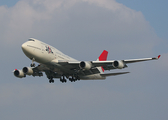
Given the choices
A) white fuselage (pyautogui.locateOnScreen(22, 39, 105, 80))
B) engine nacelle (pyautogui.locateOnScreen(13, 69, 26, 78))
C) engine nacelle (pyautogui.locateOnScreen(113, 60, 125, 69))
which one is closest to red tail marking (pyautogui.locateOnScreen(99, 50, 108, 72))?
white fuselage (pyautogui.locateOnScreen(22, 39, 105, 80))

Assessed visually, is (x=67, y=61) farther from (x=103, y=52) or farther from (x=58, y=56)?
(x=103, y=52)

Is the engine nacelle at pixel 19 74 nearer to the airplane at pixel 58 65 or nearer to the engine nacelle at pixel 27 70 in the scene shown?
the airplane at pixel 58 65

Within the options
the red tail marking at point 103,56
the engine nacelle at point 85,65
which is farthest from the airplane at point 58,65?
the red tail marking at point 103,56

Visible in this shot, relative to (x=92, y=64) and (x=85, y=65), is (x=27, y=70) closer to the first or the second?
(x=85, y=65)

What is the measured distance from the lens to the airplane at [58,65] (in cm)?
4209

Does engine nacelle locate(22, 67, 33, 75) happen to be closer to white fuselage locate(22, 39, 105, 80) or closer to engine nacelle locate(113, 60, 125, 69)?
white fuselage locate(22, 39, 105, 80)

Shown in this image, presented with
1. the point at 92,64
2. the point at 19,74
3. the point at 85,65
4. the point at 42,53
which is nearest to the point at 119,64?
the point at 92,64

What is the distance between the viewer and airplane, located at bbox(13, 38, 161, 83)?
4209 centimetres

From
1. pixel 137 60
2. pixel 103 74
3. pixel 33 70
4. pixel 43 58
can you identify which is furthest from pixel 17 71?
pixel 137 60

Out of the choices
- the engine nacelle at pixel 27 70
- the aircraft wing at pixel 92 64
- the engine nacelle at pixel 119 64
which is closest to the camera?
the engine nacelle at pixel 119 64

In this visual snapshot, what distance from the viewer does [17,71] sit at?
51219mm

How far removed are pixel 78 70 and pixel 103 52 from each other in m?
12.5

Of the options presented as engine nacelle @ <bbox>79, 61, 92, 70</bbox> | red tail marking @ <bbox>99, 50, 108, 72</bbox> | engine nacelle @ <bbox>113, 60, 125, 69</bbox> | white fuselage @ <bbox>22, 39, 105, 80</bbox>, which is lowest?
engine nacelle @ <bbox>113, 60, 125, 69</bbox>

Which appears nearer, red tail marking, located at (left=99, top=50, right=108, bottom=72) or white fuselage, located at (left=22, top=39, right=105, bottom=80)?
white fuselage, located at (left=22, top=39, right=105, bottom=80)
